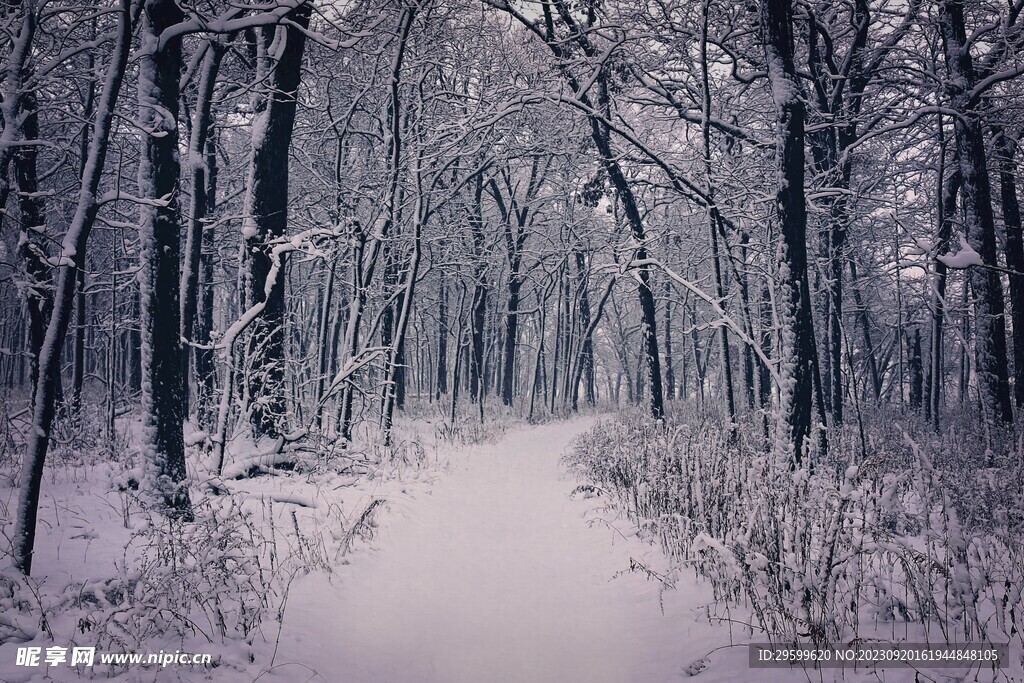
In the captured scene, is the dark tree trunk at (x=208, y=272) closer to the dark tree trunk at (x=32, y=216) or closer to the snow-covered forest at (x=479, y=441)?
the snow-covered forest at (x=479, y=441)

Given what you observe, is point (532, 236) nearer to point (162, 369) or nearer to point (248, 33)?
point (248, 33)

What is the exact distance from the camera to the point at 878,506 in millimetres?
3393

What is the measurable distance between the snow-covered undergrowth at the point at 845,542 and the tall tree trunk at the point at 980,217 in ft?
9.06

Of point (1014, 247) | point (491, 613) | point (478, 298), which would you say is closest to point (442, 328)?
point (478, 298)

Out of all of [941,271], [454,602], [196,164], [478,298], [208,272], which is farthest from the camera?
[478,298]

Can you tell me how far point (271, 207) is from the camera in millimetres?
7859

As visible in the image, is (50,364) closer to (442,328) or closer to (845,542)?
(845,542)

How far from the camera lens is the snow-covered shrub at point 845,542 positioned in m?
2.95

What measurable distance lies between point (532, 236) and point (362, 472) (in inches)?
706

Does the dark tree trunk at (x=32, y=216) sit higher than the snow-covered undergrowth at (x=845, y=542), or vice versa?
the dark tree trunk at (x=32, y=216)

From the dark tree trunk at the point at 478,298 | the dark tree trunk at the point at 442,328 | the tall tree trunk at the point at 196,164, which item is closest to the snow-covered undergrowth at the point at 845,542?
the tall tree trunk at the point at 196,164

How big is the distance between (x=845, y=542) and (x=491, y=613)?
8.15 feet

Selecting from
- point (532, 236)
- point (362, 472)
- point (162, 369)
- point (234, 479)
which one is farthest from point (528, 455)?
point (532, 236)

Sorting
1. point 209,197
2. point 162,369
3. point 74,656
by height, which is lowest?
point 74,656
